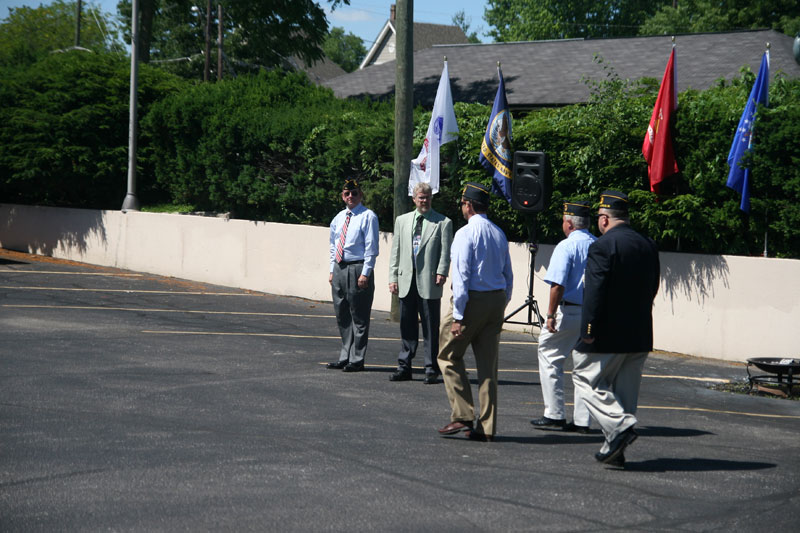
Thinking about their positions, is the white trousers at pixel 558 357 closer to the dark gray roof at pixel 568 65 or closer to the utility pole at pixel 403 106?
the utility pole at pixel 403 106

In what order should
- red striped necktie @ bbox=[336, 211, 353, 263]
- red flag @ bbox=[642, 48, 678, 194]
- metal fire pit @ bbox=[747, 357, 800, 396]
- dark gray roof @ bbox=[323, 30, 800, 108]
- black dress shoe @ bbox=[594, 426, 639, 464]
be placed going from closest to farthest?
black dress shoe @ bbox=[594, 426, 639, 464] → metal fire pit @ bbox=[747, 357, 800, 396] → red striped necktie @ bbox=[336, 211, 353, 263] → red flag @ bbox=[642, 48, 678, 194] → dark gray roof @ bbox=[323, 30, 800, 108]

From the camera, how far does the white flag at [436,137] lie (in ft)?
48.3

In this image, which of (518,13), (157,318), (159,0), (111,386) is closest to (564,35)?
(518,13)

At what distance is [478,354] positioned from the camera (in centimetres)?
711

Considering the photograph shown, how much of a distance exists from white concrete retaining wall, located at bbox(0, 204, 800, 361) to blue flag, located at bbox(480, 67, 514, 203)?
100 centimetres

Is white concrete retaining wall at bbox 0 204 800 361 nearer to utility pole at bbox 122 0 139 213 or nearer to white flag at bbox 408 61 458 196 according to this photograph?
utility pole at bbox 122 0 139 213

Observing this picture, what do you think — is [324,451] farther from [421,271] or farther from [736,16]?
[736,16]

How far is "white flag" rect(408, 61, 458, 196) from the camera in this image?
48.3 feet

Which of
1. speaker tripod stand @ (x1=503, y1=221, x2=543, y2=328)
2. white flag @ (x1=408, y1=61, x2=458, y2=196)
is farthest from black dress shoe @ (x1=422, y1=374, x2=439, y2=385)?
Result: white flag @ (x1=408, y1=61, x2=458, y2=196)

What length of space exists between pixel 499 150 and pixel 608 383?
26.2 ft

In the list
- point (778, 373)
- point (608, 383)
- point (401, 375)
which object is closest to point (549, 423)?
point (608, 383)

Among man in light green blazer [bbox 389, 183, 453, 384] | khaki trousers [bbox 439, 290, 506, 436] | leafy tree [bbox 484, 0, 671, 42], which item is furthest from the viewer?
leafy tree [bbox 484, 0, 671, 42]

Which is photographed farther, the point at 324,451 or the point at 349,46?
the point at 349,46

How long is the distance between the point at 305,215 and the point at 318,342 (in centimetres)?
621
